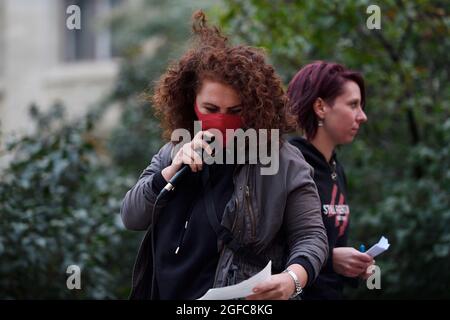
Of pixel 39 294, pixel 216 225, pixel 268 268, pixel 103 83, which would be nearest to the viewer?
pixel 268 268

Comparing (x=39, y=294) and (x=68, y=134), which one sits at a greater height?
(x=68, y=134)

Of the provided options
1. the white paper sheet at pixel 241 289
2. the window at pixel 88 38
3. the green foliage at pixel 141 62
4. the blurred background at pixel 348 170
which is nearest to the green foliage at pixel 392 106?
the blurred background at pixel 348 170

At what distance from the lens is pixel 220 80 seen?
302cm

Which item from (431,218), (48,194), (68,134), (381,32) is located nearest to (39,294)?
(48,194)

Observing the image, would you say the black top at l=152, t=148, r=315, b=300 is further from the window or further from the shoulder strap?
the window

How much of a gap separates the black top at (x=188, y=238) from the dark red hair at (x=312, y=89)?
89 centimetres

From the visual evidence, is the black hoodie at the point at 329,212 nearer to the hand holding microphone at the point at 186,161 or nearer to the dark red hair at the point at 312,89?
the dark red hair at the point at 312,89

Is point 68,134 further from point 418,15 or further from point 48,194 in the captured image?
point 418,15

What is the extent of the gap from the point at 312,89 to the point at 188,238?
3.81 ft

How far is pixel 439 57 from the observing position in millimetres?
6332

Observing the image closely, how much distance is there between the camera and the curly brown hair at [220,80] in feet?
9.80

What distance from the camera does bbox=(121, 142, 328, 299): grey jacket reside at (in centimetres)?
288

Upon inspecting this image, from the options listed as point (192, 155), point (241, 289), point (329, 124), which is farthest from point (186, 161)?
point (329, 124)

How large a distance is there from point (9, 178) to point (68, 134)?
73 cm
